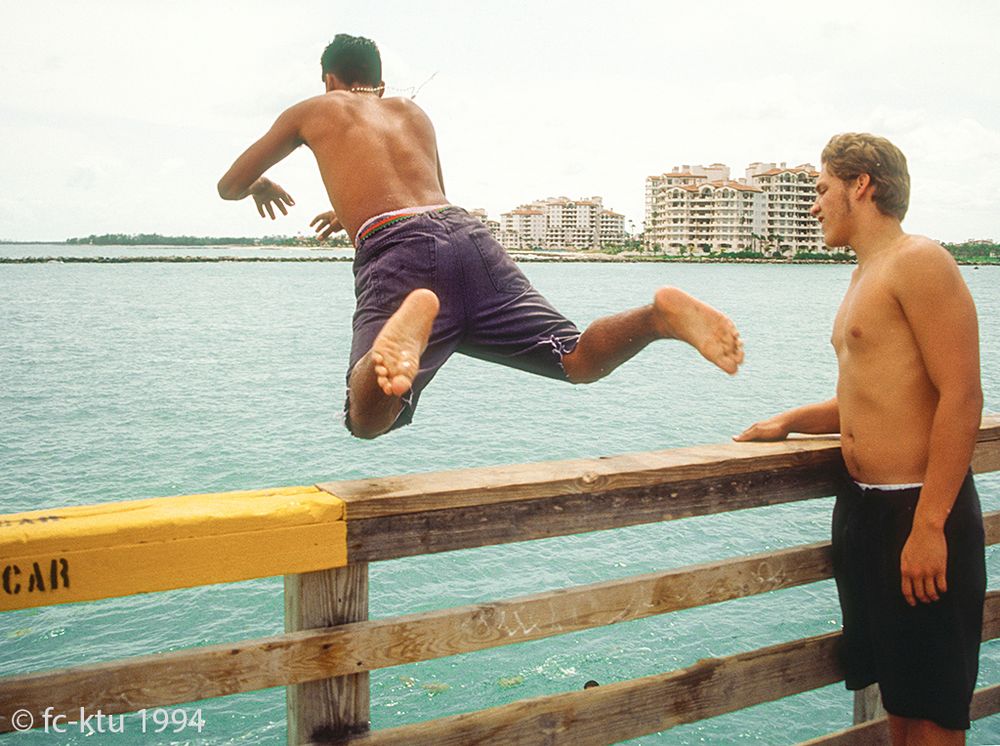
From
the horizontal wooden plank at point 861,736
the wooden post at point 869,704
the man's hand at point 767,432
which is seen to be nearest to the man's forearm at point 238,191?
the man's hand at point 767,432

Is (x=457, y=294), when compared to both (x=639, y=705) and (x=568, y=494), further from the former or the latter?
(x=639, y=705)

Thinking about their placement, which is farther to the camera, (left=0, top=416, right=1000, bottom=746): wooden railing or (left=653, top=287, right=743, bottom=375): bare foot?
(left=653, top=287, right=743, bottom=375): bare foot

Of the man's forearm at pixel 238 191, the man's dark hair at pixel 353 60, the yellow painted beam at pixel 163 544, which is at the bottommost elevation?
the yellow painted beam at pixel 163 544

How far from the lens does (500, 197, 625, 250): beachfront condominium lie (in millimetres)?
191250

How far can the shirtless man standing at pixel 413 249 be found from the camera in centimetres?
273

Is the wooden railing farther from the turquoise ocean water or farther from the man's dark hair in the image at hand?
the turquoise ocean water

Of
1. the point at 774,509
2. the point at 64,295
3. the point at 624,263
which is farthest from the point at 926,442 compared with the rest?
the point at 624,263

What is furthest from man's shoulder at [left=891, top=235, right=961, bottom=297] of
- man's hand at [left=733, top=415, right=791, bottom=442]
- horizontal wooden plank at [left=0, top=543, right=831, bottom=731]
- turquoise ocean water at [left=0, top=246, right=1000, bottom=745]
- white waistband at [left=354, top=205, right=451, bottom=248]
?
turquoise ocean water at [left=0, top=246, right=1000, bottom=745]

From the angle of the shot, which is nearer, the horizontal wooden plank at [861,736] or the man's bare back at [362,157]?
the horizontal wooden plank at [861,736]

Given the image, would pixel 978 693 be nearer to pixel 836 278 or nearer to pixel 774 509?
pixel 774 509

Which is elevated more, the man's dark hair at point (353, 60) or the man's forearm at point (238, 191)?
the man's dark hair at point (353, 60)

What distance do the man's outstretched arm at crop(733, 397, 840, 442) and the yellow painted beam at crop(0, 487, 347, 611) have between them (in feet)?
4.80

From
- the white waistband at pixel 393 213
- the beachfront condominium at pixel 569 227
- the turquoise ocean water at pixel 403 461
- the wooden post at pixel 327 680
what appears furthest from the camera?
the beachfront condominium at pixel 569 227

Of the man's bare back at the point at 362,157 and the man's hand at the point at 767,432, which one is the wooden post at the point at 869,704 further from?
the man's bare back at the point at 362,157
